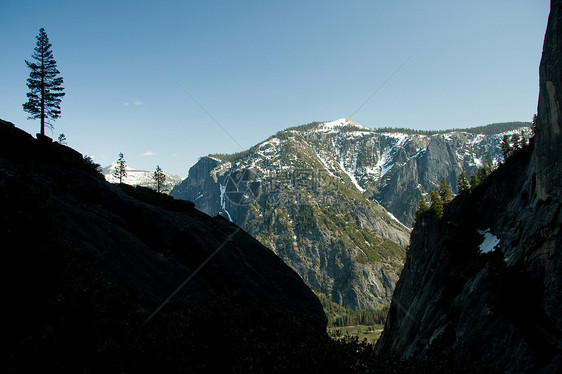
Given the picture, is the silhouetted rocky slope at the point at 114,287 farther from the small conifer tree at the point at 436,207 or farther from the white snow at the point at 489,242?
the small conifer tree at the point at 436,207

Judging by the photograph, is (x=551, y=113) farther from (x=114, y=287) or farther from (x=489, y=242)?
(x=114, y=287)

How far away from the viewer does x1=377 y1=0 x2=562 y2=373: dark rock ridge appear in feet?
92.5

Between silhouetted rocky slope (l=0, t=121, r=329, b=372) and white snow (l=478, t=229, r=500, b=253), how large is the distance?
31.4 m

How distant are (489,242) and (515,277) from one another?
18.1 m

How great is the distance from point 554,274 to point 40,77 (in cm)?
7253

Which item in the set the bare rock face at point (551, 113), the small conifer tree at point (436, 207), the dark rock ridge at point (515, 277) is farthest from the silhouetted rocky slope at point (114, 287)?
the small conifer tree at point (436, 207)

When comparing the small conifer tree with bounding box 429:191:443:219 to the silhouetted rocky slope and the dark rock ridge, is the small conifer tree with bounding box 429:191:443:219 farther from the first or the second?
the silhouetted rocky slope

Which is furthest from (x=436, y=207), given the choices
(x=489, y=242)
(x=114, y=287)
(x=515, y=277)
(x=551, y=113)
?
(x=114, y=287)

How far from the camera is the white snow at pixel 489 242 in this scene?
4684cm

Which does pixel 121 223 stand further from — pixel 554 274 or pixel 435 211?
pixel 435 211

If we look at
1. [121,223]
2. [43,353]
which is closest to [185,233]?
[121,223]

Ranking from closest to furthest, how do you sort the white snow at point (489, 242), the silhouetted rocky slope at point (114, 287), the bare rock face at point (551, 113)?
the silhouetted rocky slope at point (114, 287), the bare rock face at point (551, 113), the white snow at point (489, 242)

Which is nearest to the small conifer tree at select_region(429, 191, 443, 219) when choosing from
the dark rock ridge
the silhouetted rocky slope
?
the dark rock ridge

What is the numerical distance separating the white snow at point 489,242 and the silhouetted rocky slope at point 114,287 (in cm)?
3140
